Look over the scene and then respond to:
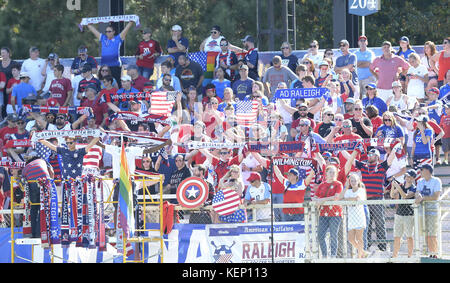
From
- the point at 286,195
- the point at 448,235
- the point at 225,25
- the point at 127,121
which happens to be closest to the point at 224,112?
the point at 127,121

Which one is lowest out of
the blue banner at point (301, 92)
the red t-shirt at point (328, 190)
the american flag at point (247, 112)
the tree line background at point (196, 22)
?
the red t-shirt at point (328, 190)

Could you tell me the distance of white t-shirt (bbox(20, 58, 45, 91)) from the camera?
24.1m

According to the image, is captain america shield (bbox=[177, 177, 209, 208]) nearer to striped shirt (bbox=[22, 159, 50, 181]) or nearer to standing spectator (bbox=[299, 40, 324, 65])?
striped shirt (bbox=[22, 159, 50, 181])

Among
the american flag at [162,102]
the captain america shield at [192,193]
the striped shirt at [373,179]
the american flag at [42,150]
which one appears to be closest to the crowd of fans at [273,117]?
the striped shirt at [373,179]

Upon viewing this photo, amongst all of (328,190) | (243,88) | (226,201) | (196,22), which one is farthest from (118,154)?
(196,22)

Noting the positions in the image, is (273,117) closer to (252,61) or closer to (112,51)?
(252,61)

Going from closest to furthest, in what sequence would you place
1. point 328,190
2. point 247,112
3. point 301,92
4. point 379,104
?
1. point 328,190
2. point 301,92
3. point 247,112
4. point 379,104

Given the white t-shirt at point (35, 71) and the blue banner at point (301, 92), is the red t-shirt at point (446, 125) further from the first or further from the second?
the white t-shirt at point (35, 71)

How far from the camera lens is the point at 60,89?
2311 centimetres

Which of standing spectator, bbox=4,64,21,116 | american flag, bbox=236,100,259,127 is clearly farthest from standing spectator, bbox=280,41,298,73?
standing spectator, bbox=4,64,21,116

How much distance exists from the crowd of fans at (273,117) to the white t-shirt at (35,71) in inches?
0.9

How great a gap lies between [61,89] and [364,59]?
22.6ft

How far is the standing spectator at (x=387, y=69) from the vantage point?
2150 cm

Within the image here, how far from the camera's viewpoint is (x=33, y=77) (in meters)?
24.1
